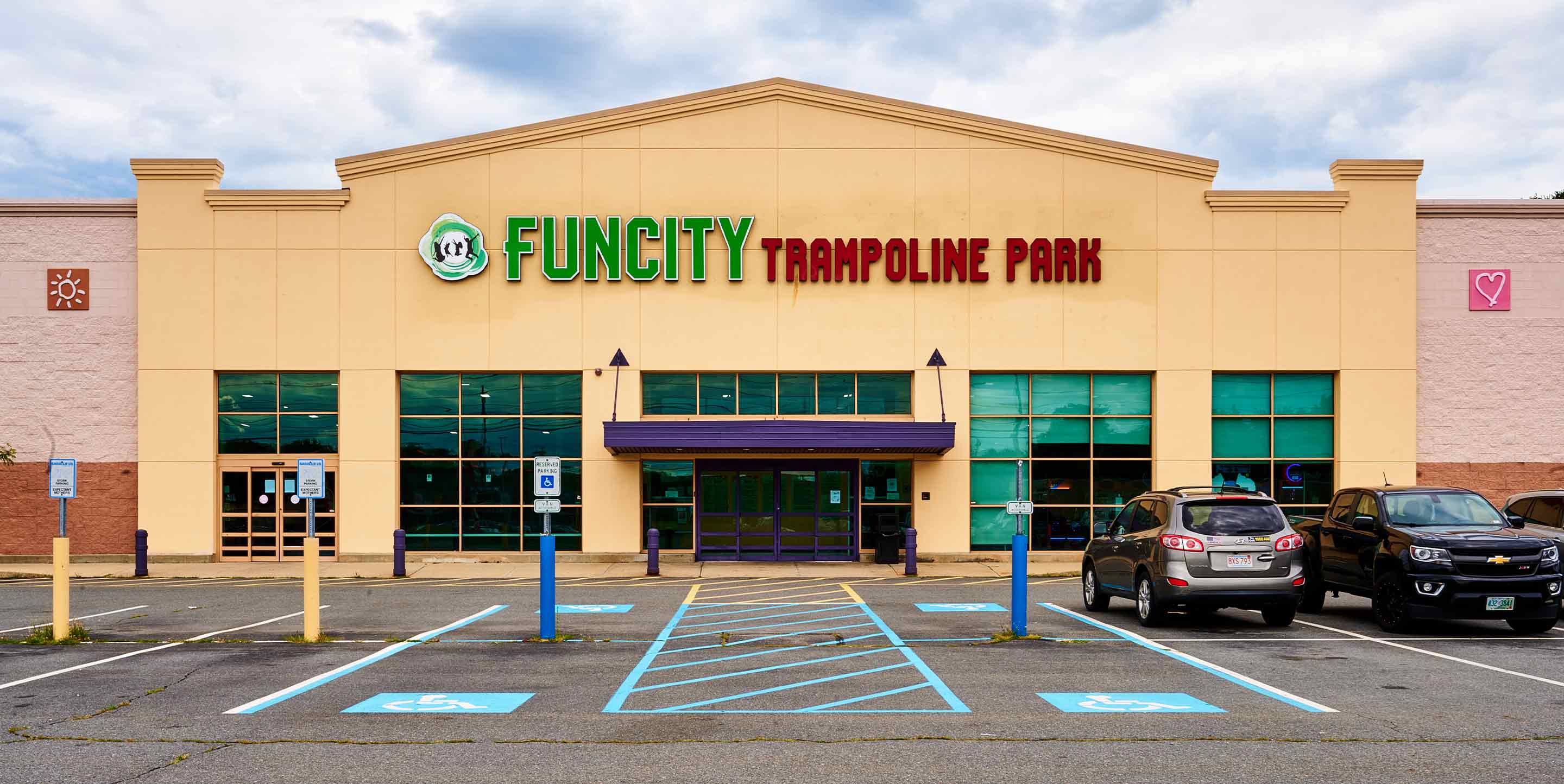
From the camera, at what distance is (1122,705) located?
991 cm

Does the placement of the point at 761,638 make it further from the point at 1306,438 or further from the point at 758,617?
the point at 1306,438

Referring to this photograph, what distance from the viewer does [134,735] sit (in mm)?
8727

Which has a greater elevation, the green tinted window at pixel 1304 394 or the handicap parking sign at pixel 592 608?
the green tinted window at pixel 1304 394

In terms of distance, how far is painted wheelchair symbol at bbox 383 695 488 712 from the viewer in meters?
9.80

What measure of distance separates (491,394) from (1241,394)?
56.9 ft

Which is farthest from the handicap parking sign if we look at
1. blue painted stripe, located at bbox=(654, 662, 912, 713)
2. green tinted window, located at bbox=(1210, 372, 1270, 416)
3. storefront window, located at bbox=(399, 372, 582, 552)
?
green tinted window, located at bbox=(1210, 372, 1270, 416)

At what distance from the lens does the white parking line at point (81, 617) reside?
15363 mm

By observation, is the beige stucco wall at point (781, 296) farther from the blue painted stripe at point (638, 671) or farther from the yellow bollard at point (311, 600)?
the yellow bollard at point (311, 600)

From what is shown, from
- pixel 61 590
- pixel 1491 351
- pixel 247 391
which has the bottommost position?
pixel 61 590

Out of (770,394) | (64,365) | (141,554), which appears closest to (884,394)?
(770,394)

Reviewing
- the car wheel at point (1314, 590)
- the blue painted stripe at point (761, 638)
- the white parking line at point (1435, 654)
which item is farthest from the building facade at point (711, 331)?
the white parking line at point (1435, 654)

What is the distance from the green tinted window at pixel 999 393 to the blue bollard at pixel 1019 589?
13.3 meters

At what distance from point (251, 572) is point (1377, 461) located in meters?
25.1

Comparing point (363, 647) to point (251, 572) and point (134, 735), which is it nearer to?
point (134, 735)
